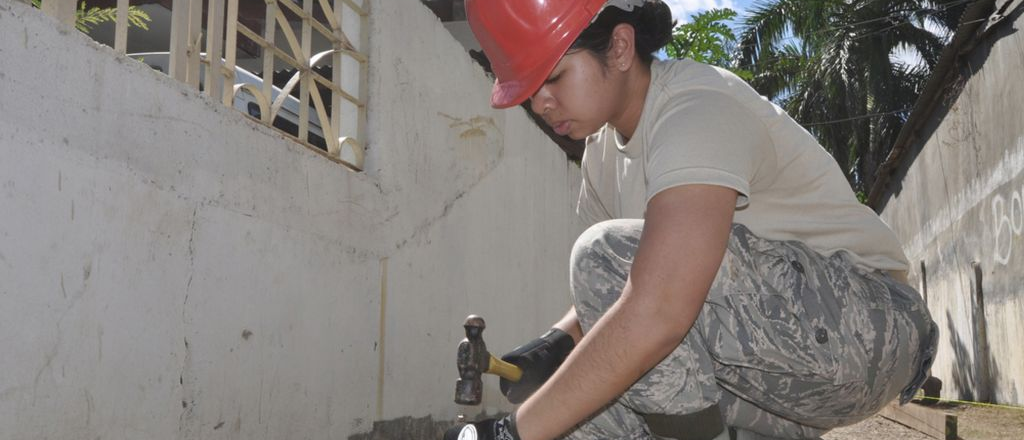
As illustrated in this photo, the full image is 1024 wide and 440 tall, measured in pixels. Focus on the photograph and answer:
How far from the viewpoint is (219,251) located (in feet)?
11.5

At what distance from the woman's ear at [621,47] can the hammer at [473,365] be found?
0.69m

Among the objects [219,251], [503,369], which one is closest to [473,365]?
[503,369]

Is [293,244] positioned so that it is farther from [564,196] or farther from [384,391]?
[564,196]

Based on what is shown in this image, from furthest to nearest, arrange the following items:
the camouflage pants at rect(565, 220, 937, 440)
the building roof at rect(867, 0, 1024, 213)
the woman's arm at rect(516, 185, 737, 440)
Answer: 1. the building roof at rect(867, 0, 1024, 213)
2. the camouflage pants at rect(565, 220, 937, 440)
3. the woman's arm at rect(516, 185, 737, 440)

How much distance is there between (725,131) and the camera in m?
2.03

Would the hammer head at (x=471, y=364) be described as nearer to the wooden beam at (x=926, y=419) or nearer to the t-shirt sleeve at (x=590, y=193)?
the t-shirt sleeve at (x=590, y=193)

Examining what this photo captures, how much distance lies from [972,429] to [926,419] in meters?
0.85

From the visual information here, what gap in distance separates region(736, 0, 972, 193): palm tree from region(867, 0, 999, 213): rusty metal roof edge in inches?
298

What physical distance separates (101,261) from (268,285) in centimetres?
92

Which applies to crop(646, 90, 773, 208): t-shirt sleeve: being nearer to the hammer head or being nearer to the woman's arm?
the woman's arm

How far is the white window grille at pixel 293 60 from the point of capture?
350 centimetres

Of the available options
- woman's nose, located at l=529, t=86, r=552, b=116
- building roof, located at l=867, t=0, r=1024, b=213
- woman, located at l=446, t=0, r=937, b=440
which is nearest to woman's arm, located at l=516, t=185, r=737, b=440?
woman, located at l=446, t=0, r=937, b=440

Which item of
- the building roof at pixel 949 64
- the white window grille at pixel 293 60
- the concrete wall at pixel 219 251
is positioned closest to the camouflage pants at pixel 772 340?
the concrete wall at pixel 219 251

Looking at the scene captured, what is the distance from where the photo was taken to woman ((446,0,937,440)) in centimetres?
191
